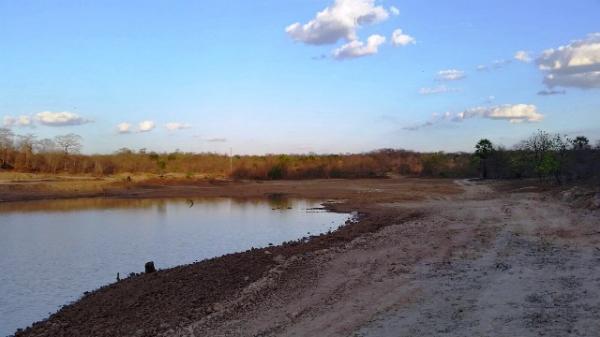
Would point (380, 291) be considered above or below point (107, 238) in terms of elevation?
above

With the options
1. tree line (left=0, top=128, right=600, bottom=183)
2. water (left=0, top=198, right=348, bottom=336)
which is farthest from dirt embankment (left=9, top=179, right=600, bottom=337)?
tree line (left=0, top=128, right=600, bottom=183)

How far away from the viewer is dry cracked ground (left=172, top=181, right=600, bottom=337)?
821cm

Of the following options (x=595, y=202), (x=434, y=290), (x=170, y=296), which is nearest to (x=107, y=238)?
(x=170, y=296)

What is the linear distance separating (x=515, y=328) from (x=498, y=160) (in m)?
56.6

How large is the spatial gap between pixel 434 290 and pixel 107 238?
1819cm

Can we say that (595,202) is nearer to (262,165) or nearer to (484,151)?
(484,151)

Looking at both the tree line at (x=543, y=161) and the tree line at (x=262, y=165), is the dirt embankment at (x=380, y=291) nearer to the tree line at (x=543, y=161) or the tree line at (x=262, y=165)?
the tree line at (x=543, y=161)

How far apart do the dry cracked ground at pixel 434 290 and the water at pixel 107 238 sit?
542cm

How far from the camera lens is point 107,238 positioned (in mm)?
24797

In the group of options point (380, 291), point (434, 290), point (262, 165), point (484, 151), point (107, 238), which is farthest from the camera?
point (262, 165)

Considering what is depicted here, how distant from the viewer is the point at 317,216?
32.7 meters

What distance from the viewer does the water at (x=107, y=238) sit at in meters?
15.1

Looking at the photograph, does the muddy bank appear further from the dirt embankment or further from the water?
the water

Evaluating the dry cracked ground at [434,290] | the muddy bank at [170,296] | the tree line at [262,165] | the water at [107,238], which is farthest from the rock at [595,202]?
the tree line at [262,165]
